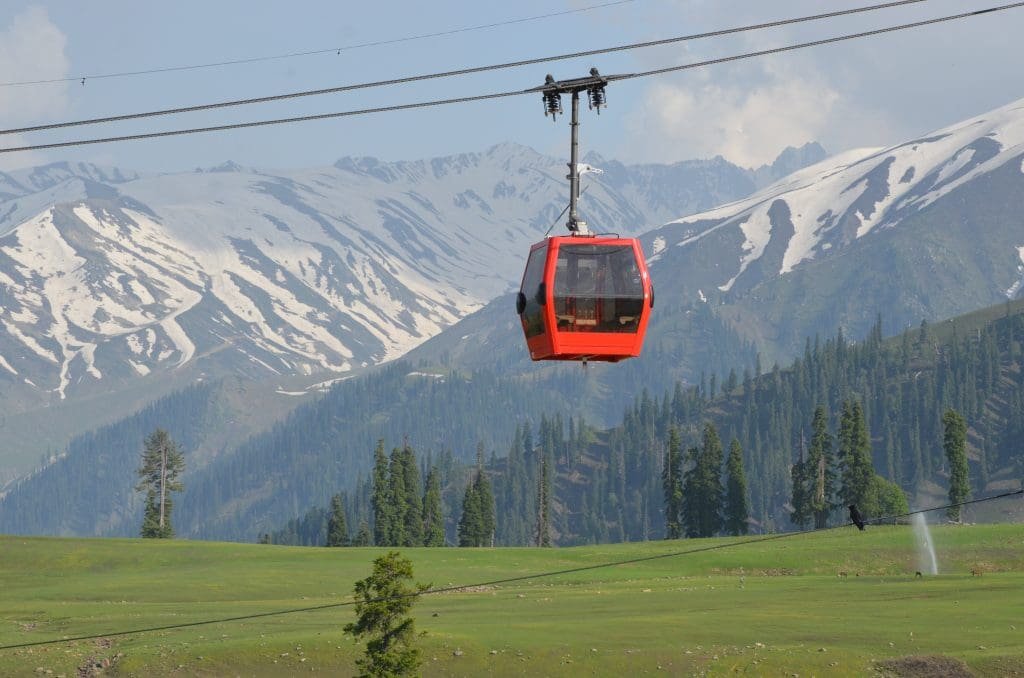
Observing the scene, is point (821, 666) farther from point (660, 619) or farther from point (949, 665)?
point (660, 619)

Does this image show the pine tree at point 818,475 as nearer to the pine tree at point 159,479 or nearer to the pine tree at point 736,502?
the pine tree at point 736,502

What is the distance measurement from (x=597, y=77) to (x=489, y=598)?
69.7 meters

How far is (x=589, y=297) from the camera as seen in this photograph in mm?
44406

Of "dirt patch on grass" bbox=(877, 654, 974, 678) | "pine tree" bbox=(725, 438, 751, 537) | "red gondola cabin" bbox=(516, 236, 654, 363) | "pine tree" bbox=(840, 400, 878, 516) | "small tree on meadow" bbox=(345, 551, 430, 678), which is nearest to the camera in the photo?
"red gondola cabin" bbox=(516, 236, 654, 363)

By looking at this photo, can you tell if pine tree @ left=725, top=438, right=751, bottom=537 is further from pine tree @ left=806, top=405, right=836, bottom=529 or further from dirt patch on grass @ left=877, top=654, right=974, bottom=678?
dirt patch on grass @ left=877, top=654, right=974, bottom=678

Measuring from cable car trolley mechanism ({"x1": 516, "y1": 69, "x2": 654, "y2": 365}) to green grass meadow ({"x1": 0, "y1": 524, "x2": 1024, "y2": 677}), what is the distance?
32533 mm

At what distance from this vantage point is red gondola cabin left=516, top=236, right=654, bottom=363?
144 feet

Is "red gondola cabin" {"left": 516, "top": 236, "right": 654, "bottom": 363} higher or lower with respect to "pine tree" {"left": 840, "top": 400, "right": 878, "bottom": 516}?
lower

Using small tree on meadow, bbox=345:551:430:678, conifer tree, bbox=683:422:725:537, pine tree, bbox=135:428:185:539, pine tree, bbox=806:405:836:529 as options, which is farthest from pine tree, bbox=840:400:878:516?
small tree on meadow, bbox=345:551:430:678

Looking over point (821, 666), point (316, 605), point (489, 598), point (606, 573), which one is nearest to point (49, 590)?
point (316, 605)

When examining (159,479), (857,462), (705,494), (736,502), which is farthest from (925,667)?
(159,479)

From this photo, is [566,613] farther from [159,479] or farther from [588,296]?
[159,479]

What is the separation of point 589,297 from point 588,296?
0.04m

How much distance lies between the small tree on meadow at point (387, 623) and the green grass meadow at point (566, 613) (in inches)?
218
